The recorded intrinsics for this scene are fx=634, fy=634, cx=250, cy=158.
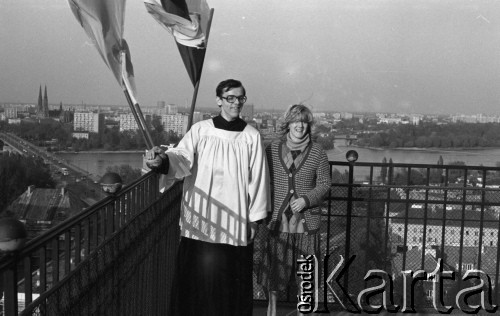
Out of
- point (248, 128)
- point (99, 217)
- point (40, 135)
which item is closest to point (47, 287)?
point (99, 217)

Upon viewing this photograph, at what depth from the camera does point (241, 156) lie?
318 centimetres

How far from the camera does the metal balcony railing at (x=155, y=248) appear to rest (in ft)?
5.39

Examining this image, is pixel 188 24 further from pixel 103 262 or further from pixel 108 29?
pixel 103 262

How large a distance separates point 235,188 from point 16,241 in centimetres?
186

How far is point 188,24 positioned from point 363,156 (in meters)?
3.25

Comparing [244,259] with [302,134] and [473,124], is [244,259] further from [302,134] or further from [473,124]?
[473,124]

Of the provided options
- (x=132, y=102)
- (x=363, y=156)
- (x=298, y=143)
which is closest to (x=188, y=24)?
(x=298, y=143)

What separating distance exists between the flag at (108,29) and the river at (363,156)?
2.21 feet

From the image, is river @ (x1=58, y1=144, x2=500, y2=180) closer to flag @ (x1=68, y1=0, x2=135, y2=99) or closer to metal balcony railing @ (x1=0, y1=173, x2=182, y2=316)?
metal balcony railing @ (x1=0, y1=173, x2=182, y2=316)

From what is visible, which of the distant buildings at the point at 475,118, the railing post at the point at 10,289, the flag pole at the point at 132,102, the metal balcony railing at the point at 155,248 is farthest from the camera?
the distant buildings at the point at 475,118

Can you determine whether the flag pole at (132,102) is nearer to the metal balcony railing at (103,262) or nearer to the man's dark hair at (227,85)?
the metal balcony railing at (103,262)

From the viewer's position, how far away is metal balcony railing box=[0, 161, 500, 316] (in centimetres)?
164

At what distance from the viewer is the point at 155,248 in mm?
2980

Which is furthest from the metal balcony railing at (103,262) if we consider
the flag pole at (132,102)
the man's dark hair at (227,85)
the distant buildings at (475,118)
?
the distant buildings at (475,118)
